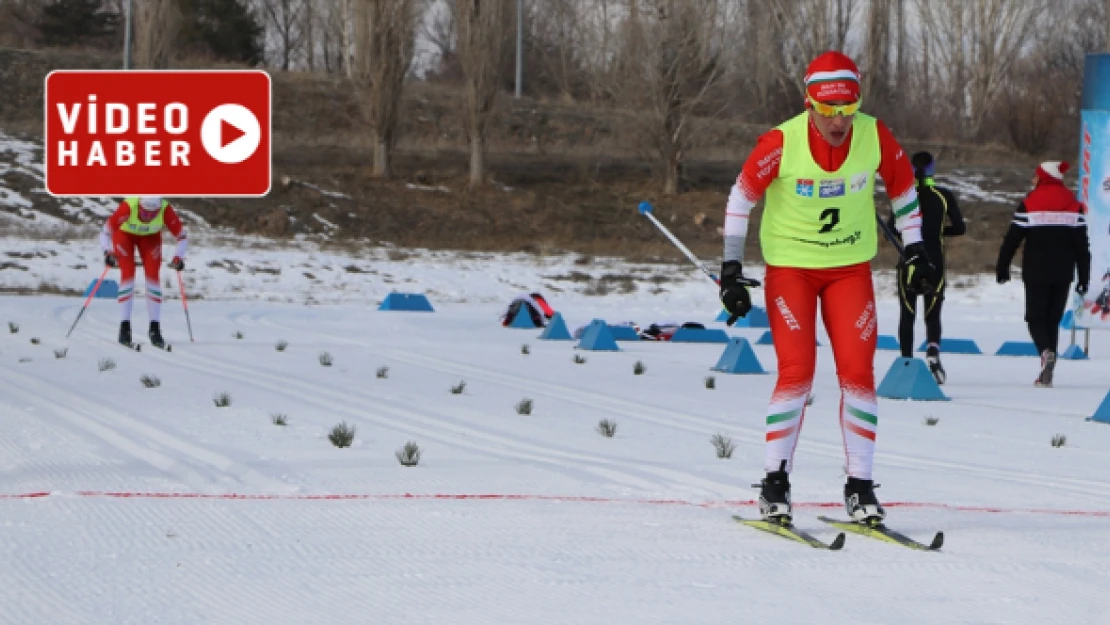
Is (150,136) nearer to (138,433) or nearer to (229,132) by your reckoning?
(229,132)

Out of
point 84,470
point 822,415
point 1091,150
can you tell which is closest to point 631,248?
point 1091,150

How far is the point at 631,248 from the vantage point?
38.4 m

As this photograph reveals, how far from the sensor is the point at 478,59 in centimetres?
4166

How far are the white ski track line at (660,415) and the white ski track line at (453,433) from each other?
1.39 meters

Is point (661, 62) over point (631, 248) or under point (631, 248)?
over

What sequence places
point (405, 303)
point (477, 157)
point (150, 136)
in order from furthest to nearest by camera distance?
1. point (477, 157)
2. point (405, 303)
3. point (150, 136)

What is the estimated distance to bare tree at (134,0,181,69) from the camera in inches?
1607

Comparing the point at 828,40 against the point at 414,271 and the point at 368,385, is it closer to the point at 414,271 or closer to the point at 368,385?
the point at 414,271

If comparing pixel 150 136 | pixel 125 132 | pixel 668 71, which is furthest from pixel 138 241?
pixel 668 71

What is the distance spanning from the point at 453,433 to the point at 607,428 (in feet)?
3.05

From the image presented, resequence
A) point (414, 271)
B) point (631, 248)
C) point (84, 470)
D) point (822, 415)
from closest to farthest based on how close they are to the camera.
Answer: point (84, 470) < point (822, 415) < point (414, 271) < point (631, 248)

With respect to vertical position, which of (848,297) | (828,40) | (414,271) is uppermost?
(828,40)

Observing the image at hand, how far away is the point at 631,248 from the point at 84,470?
101 ft

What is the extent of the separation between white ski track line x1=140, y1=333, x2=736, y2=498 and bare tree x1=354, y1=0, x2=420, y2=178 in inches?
1066
